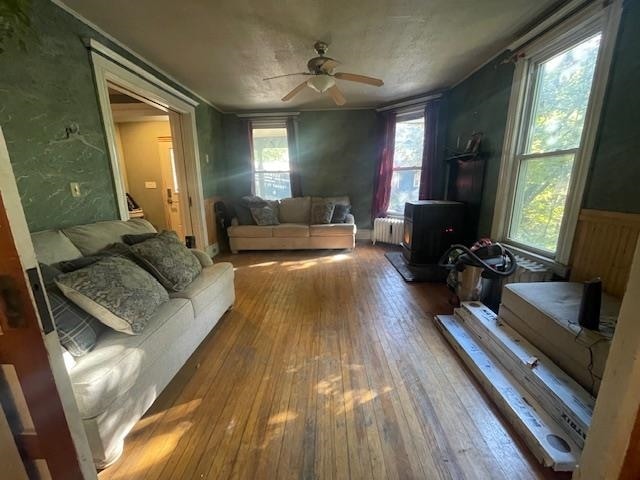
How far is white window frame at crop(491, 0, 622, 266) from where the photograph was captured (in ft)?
5.78

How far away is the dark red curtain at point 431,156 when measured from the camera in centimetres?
401

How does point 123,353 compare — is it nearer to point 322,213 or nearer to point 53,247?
point 53,247

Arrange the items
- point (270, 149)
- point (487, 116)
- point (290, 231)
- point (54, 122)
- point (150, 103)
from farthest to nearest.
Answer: point (270, 149) → point (290, 231) → point (150, 103) → point (487, 116) → point (54, 122)

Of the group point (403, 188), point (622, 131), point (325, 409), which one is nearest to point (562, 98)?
point (622, 131)

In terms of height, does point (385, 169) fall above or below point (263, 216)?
above

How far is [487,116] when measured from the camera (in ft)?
9.92

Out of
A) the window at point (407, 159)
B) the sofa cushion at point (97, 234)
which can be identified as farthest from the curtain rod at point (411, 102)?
the sofa cushion at point (97, 234)

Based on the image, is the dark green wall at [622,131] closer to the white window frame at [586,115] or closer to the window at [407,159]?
the white window frame at [586,115]

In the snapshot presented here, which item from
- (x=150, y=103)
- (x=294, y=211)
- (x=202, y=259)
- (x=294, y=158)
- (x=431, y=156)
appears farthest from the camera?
(x=294, y=158)

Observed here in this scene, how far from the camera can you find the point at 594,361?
1285 mm

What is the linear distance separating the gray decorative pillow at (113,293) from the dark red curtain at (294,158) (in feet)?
12.5

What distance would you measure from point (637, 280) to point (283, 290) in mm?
2737

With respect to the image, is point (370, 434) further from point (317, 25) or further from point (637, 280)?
point (317, 25)

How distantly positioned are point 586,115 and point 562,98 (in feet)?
1.34
